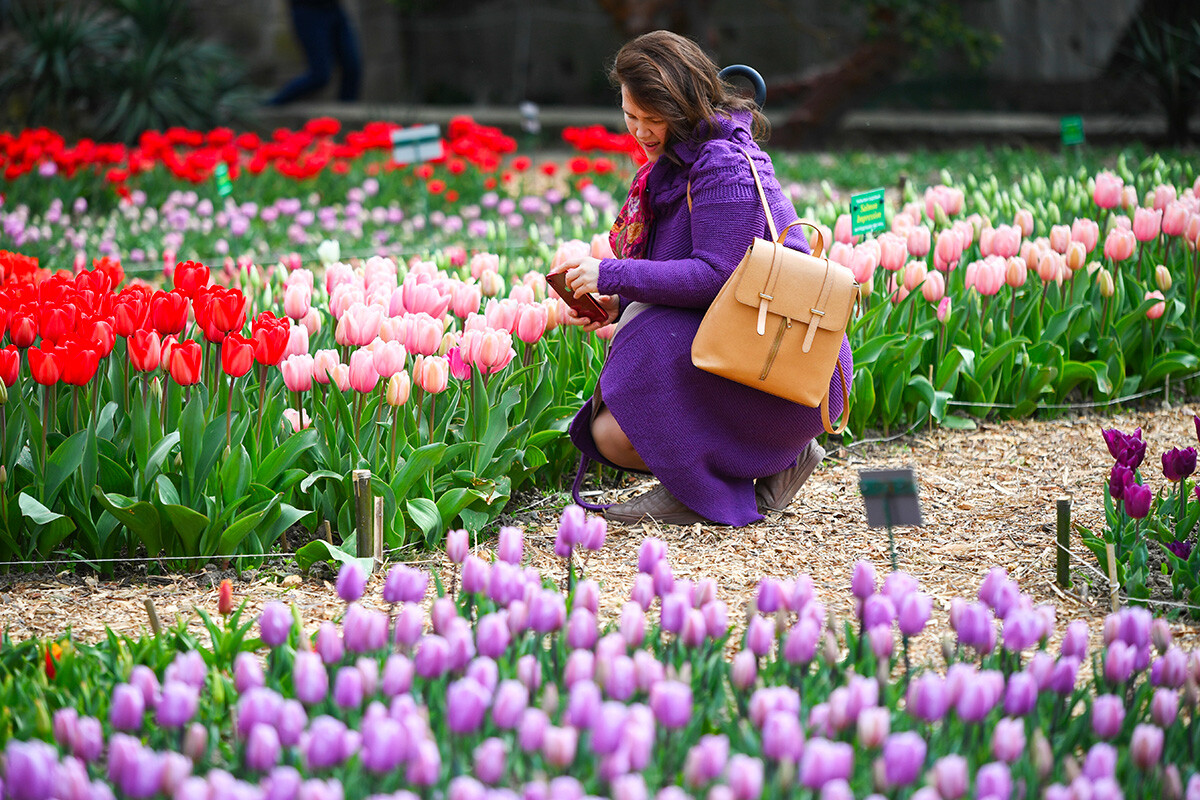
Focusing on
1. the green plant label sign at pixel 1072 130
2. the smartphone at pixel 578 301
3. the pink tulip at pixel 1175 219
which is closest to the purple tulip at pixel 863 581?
the smartphone at pixel 578 301

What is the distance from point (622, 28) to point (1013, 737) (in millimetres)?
11377

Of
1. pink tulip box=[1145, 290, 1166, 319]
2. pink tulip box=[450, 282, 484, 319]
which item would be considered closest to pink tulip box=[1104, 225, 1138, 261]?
pink tulip box=[1145, 290, 1166, 319]

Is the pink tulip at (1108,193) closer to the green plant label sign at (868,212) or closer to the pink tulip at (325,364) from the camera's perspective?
the green plant label sign at (868,212)

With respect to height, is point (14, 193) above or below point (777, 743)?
above

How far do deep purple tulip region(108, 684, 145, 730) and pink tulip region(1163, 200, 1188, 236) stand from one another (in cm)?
394

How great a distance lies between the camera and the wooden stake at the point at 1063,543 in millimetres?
2426

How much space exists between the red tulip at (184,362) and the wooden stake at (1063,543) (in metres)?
1.84

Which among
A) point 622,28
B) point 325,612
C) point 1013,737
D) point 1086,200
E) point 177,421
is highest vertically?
point 622,28

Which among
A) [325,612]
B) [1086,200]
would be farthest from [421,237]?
[325,612]

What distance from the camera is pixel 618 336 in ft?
9.98

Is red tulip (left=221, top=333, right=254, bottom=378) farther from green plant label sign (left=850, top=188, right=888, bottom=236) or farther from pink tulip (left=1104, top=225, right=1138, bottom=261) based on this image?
pink tulip (left=1104, top=225, right=1138, bottom=261)

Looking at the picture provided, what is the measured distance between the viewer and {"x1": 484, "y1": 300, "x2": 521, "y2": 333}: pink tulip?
306cm

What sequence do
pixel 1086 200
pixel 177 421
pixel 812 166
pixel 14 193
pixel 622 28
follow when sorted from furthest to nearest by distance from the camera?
pixel 622 28 → pixel 812 166 → pixel 14 193 → pixel 1086 200 → pixel 177 421

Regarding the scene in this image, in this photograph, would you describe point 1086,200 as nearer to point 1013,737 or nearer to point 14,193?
point 1013,737
